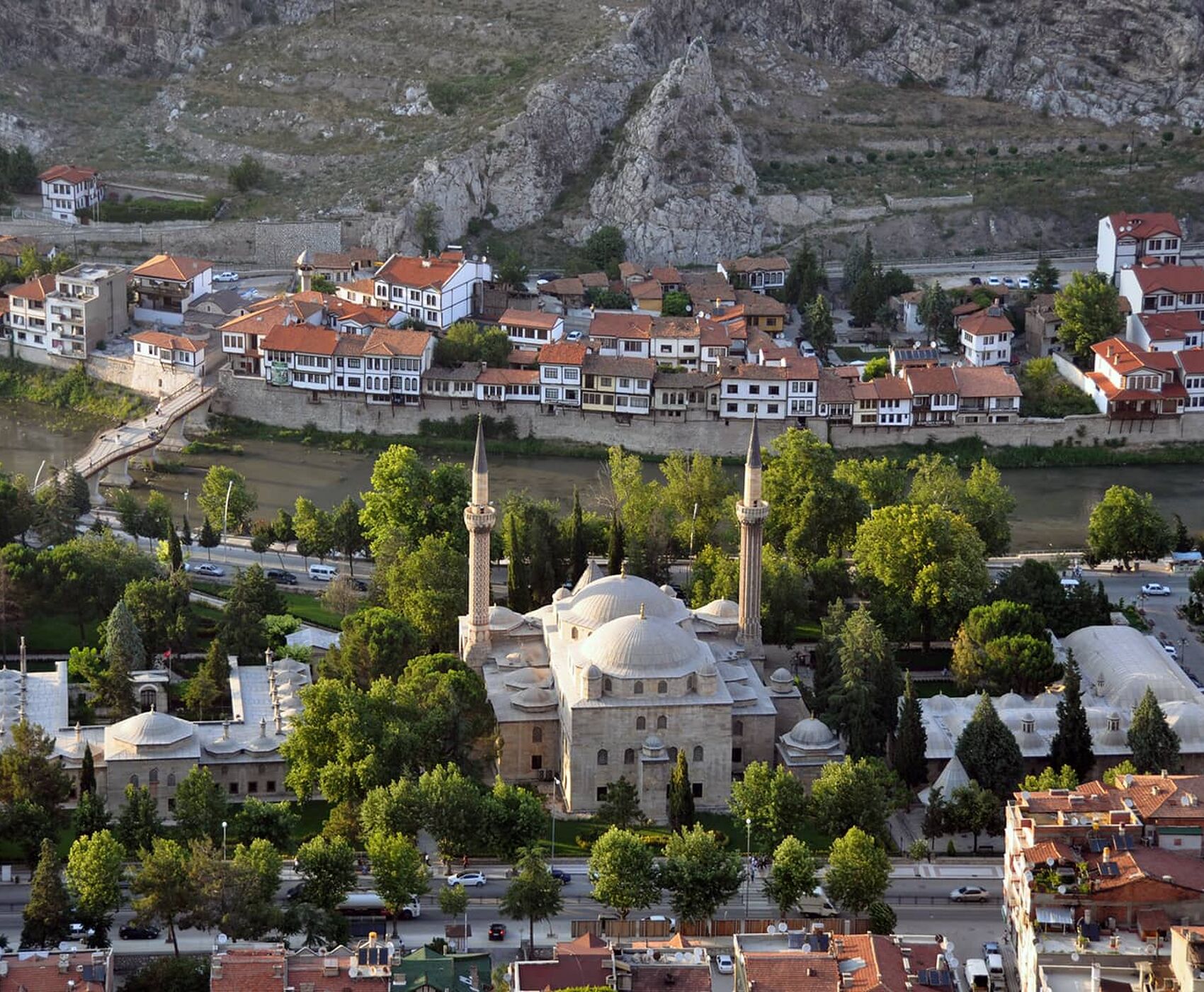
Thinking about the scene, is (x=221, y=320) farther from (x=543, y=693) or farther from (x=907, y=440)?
(x=543, y=693)

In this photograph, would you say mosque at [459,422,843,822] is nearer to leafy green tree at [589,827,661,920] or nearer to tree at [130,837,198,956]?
leafy green tree at [589,827,661,920]

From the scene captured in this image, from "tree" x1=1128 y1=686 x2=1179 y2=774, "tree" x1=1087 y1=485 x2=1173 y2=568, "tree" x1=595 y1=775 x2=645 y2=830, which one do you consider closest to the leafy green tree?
"tree" x1=595 y1=775 x2=645 y2=830

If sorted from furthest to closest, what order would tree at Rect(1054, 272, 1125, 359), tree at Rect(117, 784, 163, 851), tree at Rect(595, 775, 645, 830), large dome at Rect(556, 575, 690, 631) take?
tree at Rect(1054, 272, 1125, 359) → large dome at Rect(556, 575, 690, 631) → tree at Rect(595, 775, 645, 830) → tree at Rect(117, 784, 163, 851)

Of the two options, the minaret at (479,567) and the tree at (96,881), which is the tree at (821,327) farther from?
the tree at (96,881)

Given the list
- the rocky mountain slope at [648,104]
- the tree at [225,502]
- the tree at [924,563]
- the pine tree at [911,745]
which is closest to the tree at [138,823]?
the pine tree at [911,745]

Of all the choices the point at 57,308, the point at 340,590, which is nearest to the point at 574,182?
the point at 57,308
